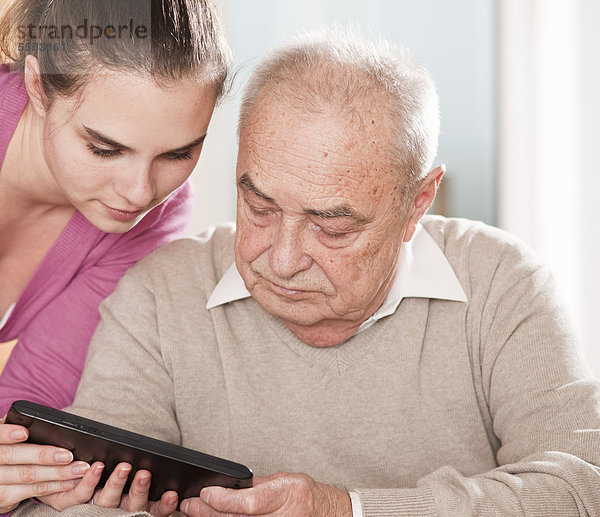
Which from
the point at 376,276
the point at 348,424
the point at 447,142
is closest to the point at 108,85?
the point at 376,276

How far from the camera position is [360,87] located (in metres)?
1.36

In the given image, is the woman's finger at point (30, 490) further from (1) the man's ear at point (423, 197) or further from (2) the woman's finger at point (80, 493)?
(1) the man's ear at point (423, 197)

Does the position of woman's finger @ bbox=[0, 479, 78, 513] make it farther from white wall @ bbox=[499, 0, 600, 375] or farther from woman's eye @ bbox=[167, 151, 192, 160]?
white wall @ bbox=[499, 0, 600, 375]

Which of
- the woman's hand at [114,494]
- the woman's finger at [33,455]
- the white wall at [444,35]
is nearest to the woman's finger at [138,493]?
the woman's hand at [114,494]

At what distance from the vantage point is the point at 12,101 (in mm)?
1502

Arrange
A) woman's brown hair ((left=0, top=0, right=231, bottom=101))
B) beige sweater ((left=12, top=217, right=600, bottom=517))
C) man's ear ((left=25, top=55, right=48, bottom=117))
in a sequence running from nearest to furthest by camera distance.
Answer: woman's brown hair ((left=0, top=0, right=231, bottom=101)), man's ear ((left=25, top=55, right=48, bottom=117)), beige sweater ((left=12, top=217, right=600, bottom=517))

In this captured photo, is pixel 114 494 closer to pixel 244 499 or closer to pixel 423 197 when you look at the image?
pixel 244 499

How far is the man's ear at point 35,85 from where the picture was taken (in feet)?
4.63

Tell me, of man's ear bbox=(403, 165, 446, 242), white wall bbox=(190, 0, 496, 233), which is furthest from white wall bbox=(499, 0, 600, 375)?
man's ear bbox=(403, 165, 446, 242)

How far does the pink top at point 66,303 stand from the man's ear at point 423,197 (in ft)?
1.71

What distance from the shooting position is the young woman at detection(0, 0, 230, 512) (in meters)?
1.31

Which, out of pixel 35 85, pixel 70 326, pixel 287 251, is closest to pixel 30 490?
pixel 70 326

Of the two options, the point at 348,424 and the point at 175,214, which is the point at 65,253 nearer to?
the point at 175,214

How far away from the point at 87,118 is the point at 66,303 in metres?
0.51
